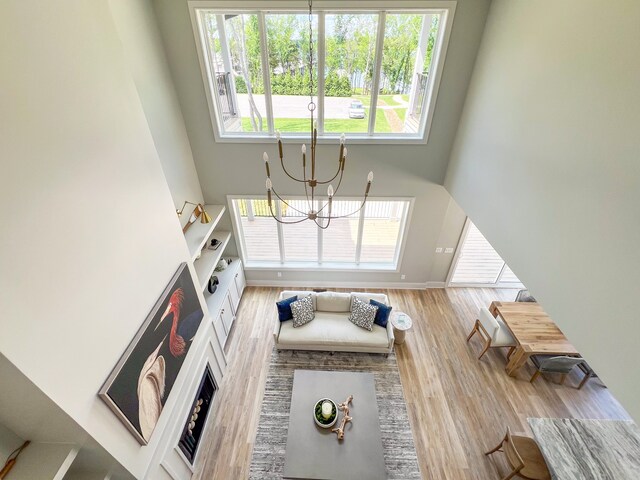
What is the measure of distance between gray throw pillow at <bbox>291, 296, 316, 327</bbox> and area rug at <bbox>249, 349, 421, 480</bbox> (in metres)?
0.58

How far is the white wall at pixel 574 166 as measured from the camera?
6.67 feet

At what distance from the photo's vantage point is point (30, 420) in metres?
1.88

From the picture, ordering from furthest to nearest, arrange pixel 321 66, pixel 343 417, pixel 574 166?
pixel 321 66 → pixel 343 417 → pixel 574 166

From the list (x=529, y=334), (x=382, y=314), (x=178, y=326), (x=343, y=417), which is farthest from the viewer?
(x=382, y=314)

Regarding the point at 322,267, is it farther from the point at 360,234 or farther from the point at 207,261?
the point at 207,261

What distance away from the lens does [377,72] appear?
4375 mm

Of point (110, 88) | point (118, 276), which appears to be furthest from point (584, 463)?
point (110, 88)

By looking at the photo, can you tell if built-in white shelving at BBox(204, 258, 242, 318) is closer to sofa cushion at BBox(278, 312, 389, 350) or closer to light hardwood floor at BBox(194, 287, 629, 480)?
light hardwood floor at BBox(194, 287, 629, 480)

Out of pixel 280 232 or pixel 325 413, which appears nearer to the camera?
pixel 325 413

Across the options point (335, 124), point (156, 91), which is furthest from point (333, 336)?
point (156, 91)

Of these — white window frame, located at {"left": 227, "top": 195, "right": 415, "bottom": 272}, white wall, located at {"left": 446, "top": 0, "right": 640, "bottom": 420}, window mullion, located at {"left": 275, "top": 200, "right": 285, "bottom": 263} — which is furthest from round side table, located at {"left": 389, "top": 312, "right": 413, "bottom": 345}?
window mullion, located at {"left": 275, "top": 200, "right": 285, "bottom": 263}

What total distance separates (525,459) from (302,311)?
361 cm

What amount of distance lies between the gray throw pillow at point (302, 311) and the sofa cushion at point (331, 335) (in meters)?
0.10

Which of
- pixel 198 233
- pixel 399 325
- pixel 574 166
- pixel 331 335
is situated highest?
pixel 574 166
